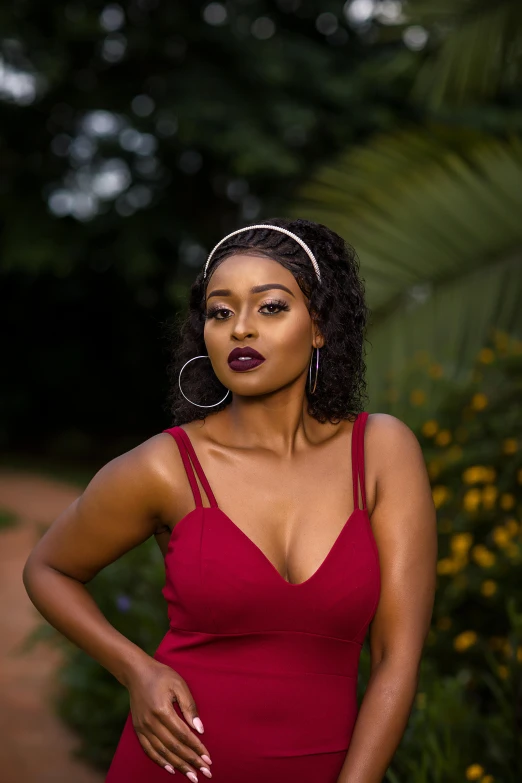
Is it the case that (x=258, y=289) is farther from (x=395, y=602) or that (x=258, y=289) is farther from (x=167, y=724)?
(x=167, y=724)

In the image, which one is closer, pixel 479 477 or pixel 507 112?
pixel 479 477

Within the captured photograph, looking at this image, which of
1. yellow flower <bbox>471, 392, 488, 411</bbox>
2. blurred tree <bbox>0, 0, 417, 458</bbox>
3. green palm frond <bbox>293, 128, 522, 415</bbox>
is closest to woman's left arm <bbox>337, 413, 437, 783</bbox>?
yellow flower <bbox>471, 392, 488, 411</bbox>

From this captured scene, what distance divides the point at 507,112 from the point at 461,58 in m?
6.57

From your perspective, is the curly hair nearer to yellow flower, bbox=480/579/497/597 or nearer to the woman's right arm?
the woman's right arm

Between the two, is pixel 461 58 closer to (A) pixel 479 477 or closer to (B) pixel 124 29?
(A) pixel 479 477

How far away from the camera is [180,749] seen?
182 cm

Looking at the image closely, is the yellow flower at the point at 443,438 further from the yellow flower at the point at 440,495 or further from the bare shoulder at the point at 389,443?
the bare shoulder at the point at 389,443

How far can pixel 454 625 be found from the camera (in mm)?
3963

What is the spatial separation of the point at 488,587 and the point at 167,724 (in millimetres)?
2199

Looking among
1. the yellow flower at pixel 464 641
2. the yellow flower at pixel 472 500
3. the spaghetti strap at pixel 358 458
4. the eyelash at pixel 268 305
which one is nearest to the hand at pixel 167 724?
the spaghetti strap at pixel 358 458

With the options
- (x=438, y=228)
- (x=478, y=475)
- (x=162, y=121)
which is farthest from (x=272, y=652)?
(x=162, y=121)

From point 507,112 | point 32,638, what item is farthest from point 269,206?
point 32,638

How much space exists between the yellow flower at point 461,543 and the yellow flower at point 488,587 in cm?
14

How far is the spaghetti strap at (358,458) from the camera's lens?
6.41 ft
